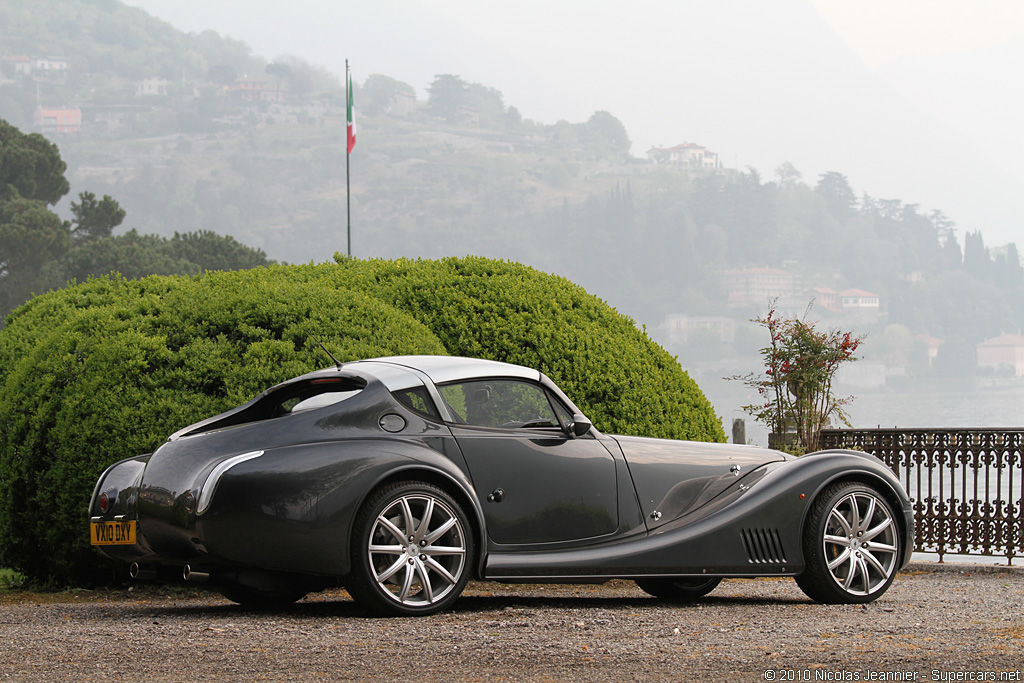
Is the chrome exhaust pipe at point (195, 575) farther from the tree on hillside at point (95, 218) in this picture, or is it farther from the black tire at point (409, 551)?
the tree on hillside at point (95, 218)

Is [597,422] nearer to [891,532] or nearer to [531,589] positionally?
[531,589]

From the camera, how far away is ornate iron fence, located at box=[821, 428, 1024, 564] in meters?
12.3

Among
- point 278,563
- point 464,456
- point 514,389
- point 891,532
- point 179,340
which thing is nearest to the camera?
point 278,563

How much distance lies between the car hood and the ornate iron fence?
6242 mm

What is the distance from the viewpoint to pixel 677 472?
22.2 feet

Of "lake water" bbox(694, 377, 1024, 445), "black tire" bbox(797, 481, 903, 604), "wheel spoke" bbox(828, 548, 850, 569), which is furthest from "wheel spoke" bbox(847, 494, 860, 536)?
"lake water" bbox(694, 377, 1024, 445)

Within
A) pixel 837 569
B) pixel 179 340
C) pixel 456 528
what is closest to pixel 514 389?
pixel 456 528

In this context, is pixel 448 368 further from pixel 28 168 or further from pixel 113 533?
pixel 28 168

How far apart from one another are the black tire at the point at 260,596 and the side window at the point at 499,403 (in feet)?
5.43

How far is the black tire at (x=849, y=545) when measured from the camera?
6.78 meters

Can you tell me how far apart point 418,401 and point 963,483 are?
28.4ft

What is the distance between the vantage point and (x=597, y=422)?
29.8 feet

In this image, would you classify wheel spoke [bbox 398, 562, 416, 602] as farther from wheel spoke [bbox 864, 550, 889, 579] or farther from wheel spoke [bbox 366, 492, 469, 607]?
wheel spoke [bbox 864, 550, 889, 579]

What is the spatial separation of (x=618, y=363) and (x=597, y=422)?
636mm
